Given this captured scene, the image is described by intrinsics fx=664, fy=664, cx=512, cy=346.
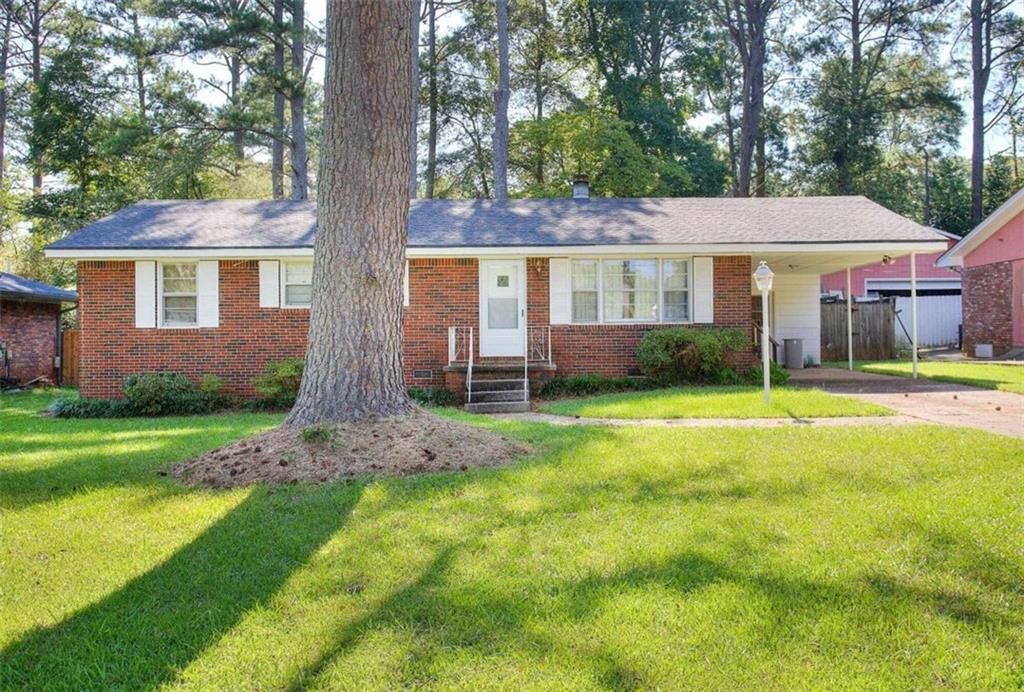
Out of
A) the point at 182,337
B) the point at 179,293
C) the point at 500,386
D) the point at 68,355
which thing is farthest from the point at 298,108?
the point at 500,386

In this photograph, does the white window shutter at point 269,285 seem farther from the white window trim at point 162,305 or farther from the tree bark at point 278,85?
the tree bark at point 278,85

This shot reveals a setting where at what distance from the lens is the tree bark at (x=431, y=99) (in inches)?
980

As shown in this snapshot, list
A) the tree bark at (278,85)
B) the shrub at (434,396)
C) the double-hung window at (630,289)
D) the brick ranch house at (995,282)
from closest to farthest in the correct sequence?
1. the shrub at (434,396)
2. the double-hung window at (630,289)
3. the brick ranch house at (995,282)
4. the tree bark at (278,85)

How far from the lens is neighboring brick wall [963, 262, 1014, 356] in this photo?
Result: 17.6 metres

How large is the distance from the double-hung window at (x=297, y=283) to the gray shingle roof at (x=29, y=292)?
8293 mm

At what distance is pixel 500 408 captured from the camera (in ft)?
34.1

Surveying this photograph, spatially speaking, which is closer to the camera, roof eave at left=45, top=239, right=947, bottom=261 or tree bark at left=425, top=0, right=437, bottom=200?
A: roof eave at left=45, top=239, right=947, bottom=261

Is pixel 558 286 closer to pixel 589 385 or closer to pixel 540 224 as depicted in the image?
pixel 540 224

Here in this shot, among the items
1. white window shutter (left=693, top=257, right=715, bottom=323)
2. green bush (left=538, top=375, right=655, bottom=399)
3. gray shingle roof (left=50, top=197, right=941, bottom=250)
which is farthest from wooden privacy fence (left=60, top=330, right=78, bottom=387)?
white window shutter (left=693, top=257, right=715, bottom=323)

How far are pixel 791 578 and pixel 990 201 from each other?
35210mm

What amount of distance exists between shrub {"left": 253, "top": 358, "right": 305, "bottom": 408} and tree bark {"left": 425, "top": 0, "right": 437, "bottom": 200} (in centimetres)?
1568

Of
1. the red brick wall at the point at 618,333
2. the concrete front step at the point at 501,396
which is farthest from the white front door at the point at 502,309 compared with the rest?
the concrete front step at the point at 501,396

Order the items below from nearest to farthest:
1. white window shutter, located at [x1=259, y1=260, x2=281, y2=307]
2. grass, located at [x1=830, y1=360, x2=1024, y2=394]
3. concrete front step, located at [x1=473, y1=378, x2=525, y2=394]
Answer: grass, located at [x1=830, y1=360, x2=1024, y2=394] → concrete front step, located at [x1=473, y1=378, x2=525, y2=394] → white window shutter, located at [x1=259, y1=260, x2=281, y2=307]

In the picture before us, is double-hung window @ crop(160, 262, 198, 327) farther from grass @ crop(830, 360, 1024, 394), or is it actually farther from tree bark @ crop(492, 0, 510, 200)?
grass @ crop(830, 360, 1024, 394)
